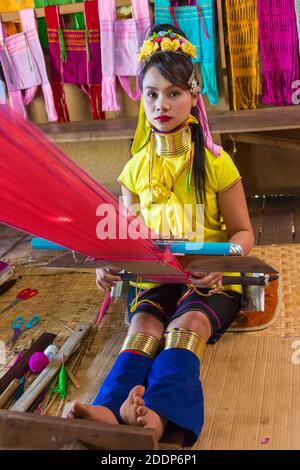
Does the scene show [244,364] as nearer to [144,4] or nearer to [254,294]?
[254,294]

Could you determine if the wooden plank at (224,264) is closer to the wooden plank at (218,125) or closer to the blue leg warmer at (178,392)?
the blue leg warmer at (178,392)

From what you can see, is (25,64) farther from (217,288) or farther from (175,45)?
(217,288)

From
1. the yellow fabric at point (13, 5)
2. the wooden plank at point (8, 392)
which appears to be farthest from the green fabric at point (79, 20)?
the wooden plank at point (8, 392)

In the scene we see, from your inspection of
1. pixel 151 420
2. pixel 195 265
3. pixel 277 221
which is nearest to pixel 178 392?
pixel 151 420

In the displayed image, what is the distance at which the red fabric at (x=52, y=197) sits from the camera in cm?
104

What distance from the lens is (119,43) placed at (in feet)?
10.1

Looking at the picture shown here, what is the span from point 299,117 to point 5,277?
1.48m

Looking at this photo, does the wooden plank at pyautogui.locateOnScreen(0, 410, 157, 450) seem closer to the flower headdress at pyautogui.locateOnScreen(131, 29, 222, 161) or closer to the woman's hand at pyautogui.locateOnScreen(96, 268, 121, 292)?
the woman's hand at pyautogui.locateOnScreen(96, 268, 121, 292)

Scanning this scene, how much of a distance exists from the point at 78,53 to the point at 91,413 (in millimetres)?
2261

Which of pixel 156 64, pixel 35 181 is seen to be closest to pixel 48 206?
pixel 35 181

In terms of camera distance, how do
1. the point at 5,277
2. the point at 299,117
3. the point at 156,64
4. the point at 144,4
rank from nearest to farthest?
the point at 156,64
the point at 5,277
the point at 299,117
the point at 144,4

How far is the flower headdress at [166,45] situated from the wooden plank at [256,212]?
117 cm

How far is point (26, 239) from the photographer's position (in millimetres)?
3047

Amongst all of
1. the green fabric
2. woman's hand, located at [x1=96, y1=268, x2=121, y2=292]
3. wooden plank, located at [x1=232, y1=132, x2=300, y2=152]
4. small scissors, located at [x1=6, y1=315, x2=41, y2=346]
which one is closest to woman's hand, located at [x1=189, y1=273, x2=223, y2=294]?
woman's hand, located at [x1=96, y1=268, x2=121, y2=292]
